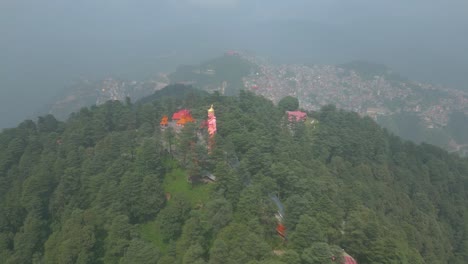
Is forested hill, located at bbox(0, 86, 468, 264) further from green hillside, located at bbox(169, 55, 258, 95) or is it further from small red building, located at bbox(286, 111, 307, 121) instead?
green hillside, located at bbox(169, 55, 258, 95)

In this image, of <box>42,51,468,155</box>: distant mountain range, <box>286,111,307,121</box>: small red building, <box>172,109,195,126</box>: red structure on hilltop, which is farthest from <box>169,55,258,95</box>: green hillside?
<box>172,109,195,126</box>: red structure on hilltop

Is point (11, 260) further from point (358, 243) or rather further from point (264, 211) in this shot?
point (358, 243)

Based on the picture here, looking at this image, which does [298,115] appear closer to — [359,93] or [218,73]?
[359,93]

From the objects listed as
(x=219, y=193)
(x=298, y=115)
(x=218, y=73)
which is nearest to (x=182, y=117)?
(x=219, y=193)

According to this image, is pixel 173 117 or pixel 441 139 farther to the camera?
pixel 441 139

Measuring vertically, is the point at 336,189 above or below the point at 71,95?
above

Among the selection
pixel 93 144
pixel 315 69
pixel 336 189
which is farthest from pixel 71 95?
pixel 336 189
